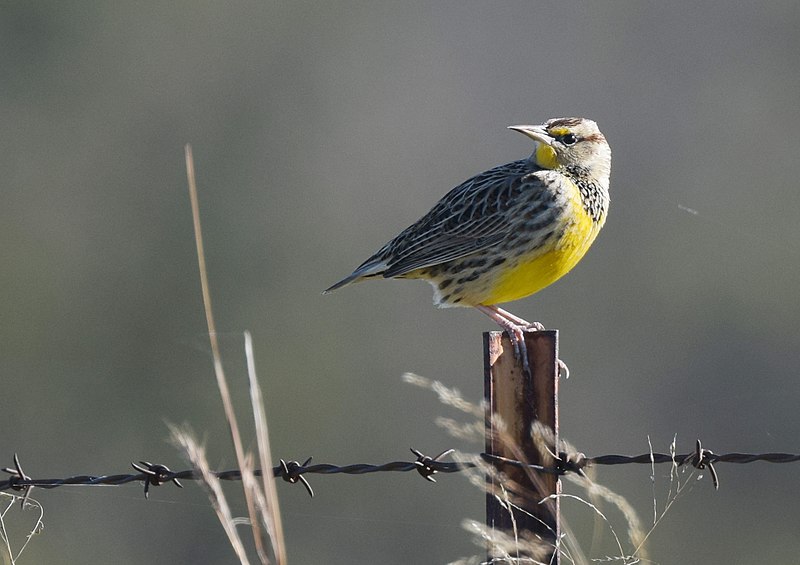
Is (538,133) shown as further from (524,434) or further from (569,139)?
(524,434)

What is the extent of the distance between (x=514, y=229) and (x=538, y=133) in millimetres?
462

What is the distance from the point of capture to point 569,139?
227 inches

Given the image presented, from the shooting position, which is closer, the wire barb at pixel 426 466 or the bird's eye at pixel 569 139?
the wire barb at pixel 426 466

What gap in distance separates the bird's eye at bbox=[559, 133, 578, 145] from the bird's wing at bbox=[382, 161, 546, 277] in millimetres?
172

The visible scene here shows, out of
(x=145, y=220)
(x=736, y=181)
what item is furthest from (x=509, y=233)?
(x=736, y=181)

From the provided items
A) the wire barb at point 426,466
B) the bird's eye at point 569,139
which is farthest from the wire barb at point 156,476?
the bird's eye at point 569,139

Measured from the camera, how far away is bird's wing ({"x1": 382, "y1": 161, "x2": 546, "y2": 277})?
219 inches

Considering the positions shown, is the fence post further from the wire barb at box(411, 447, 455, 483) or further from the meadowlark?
the meadowlark

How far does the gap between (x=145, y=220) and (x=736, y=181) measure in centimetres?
1046

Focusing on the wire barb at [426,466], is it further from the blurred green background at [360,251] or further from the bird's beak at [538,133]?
the blurred green background at [360,251]

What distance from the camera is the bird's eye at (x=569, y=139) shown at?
576 cm

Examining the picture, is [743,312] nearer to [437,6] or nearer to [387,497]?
[387,497]

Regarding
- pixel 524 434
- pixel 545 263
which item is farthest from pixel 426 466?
pixel 545 263

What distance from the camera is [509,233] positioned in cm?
546
